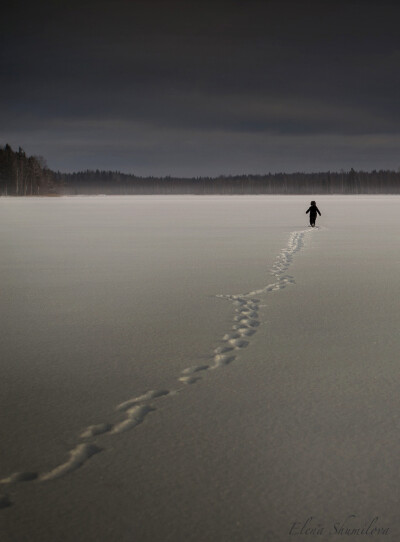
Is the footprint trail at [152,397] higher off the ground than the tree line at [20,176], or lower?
lower

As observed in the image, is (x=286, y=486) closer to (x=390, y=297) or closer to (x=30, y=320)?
(x=30, y=320)

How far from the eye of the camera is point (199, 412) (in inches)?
171

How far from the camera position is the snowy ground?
2.98 m

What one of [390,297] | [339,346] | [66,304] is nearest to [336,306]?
[390,297]

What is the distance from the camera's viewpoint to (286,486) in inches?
127

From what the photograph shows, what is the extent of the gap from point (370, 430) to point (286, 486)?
1.02 m

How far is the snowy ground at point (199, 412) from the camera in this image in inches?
117
